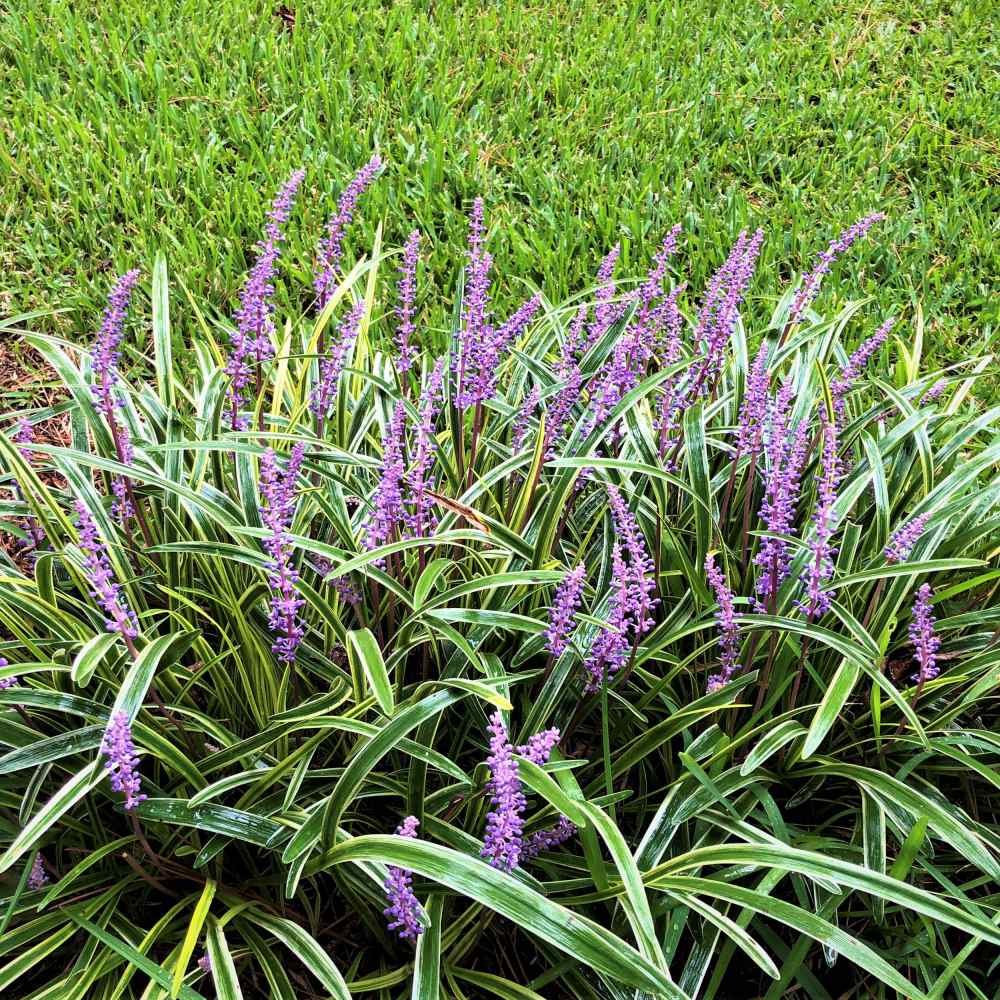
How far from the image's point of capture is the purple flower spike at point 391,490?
202cm

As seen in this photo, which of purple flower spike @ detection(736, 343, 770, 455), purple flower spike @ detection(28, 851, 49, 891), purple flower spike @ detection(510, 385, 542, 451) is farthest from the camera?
purple flower spike @ detection(510, 385, 542, 451)

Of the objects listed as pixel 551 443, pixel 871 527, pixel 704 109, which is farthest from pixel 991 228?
pixel 551 443

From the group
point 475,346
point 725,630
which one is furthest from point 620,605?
point 475,346

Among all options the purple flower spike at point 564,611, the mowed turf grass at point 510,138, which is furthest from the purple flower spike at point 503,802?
the mowed turf grass at point 510,138

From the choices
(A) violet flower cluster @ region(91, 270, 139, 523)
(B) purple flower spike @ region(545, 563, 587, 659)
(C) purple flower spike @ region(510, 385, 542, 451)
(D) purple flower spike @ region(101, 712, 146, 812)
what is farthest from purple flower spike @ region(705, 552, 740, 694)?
(A) violet flower cluster @ region(91, 270, 139, 523)

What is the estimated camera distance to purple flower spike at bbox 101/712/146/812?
5.52 feet

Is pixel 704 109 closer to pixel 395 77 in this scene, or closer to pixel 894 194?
pixel 894 194

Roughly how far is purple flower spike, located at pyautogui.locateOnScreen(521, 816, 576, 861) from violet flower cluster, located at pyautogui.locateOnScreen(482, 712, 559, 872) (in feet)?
0.61

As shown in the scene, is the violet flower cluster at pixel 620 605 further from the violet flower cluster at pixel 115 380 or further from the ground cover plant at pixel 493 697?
the violet flower cluster at pixel 115 380

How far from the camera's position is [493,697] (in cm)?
174

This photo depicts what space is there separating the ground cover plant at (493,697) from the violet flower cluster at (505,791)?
13 mm

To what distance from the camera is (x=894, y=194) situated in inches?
203

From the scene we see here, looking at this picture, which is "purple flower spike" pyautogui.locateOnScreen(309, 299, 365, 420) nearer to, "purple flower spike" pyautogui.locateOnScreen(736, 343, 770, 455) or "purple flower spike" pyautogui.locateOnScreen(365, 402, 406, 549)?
"purple flower spike" pyautogui.locateOnScreen(365, 402, 406, 549)

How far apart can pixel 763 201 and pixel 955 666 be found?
10.3ft
